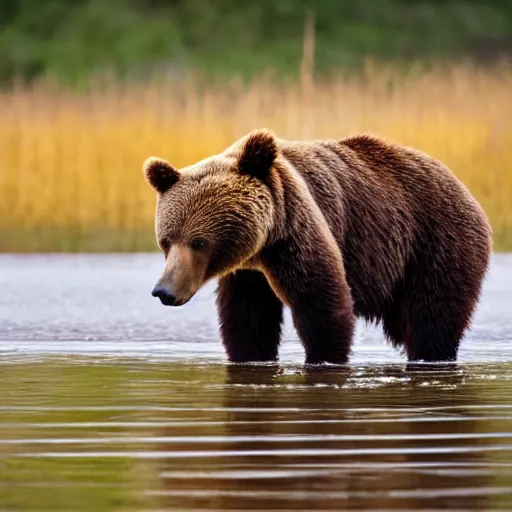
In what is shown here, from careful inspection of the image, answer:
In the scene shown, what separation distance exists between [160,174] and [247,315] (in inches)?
28.4

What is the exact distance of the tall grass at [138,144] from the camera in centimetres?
1370

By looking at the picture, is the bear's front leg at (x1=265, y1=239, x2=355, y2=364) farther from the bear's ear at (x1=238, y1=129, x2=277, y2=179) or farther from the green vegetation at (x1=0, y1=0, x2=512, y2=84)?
the green vegetation at (x1=0, y1=0, x2=512, y2=84)

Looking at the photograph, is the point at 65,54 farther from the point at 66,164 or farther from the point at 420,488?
the point at 420,488

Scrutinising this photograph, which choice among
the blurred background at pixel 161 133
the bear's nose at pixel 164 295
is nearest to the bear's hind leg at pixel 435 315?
the bear's nose at pixel 164 295

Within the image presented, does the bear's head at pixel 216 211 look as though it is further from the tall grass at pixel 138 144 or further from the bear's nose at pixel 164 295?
the tall grass at pixel 138 144

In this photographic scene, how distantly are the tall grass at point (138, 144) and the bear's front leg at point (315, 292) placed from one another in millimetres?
7081

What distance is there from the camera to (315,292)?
21.1 feet

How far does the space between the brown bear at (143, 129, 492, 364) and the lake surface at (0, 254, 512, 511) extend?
20 centimetres

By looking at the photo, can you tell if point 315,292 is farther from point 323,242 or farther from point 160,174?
point 160,174

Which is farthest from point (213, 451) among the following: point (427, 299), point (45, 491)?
point (427, 299)

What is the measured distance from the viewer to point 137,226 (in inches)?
550

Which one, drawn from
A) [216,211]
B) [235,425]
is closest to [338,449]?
[235,425]

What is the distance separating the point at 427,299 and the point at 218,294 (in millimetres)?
916

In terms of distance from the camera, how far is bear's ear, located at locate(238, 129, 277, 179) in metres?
6.37
